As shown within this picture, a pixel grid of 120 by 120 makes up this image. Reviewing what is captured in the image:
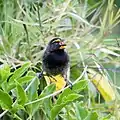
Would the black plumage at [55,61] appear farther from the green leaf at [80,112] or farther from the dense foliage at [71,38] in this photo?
the green leaf at [80,112]

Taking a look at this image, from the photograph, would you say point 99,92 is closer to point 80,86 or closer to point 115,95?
point 115,95

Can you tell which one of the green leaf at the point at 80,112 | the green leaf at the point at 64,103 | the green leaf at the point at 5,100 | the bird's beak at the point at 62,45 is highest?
the bird's beak at the point at 62,45

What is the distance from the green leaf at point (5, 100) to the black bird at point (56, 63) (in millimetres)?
203

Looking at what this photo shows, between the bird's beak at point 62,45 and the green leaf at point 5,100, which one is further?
the bird's beak at point 62,45

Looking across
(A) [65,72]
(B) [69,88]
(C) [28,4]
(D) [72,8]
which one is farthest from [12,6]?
(B) [69,88]

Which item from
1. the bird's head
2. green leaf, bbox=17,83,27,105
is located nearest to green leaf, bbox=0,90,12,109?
green leaf, bbox=17,83,27,105

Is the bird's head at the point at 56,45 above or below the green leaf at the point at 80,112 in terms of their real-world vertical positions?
above

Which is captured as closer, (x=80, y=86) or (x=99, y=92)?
(x=80, y=86)

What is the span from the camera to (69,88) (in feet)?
3.56

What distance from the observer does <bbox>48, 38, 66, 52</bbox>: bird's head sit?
1.22 m

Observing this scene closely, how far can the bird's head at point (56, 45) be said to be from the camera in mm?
1218

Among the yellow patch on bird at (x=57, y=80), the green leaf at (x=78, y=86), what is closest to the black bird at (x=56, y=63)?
the yellow patch on bird at (x=57, y=80)

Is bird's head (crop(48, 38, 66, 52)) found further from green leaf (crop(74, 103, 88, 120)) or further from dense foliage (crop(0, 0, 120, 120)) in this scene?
green leaf (crop(74, 103, 88, 120))

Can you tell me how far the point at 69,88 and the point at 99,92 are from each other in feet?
1.08
